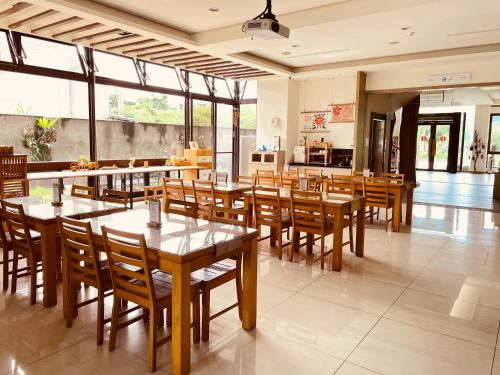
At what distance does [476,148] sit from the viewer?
18.2 m

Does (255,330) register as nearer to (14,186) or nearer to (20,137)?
(14,186)

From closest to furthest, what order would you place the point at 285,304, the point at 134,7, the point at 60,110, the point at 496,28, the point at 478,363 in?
the point at 478,363, the point at 285,304, the point at 134,7, the point at 496,28, the point at 60,110

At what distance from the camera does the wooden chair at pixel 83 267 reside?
8.57 ft

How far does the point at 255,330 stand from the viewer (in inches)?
117

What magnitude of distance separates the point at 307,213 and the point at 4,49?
18.2 ft

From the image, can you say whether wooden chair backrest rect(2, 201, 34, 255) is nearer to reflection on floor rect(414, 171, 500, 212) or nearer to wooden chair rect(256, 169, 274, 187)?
wooden chair rect(256, 169, 274, 187)

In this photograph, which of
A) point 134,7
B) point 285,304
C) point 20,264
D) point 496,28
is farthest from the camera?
point 496,28

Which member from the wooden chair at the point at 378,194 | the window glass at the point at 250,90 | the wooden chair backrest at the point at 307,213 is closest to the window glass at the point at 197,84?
the window glass at the point at 250,90

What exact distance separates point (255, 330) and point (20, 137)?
19.4 feet

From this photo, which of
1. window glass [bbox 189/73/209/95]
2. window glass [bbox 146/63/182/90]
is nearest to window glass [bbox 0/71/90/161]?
window glass [bbox 146/63/182/90]

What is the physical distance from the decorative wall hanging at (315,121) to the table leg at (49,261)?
7.75m

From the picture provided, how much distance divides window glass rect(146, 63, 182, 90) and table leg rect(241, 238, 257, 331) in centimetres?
687

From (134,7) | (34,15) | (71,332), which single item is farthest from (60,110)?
(71,332)

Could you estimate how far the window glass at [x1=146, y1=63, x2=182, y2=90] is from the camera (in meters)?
8.76
